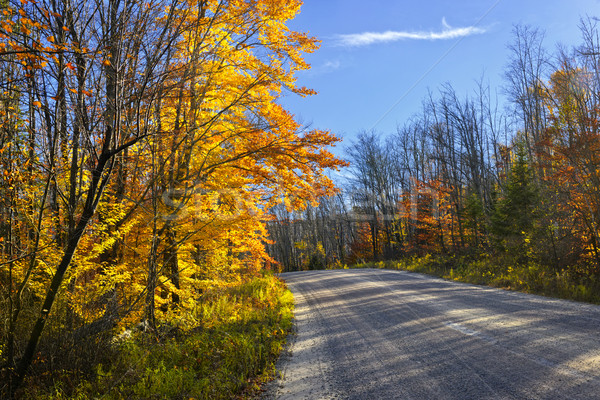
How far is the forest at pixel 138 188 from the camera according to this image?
457 centimetres

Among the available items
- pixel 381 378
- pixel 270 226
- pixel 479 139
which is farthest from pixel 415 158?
pixel 381 378

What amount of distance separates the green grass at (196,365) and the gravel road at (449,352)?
46 cm

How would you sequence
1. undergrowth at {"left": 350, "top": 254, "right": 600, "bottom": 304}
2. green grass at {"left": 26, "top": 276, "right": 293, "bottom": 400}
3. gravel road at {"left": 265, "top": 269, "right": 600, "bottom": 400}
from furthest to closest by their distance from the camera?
undergrowth at {"left": 350, "top": 254, "right": 600, "bottom": 304}
green grass at {"left": 26, "top": 276, "right": 293, "bottom": 400}
gravel road at {"left": 265, "top": 269, "right": 600, "bottom": 400}

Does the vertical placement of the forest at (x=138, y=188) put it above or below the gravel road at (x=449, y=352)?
above

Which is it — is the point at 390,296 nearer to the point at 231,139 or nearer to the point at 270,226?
the point at 231,139

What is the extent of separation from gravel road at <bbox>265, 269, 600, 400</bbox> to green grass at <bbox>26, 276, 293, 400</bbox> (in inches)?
18.2

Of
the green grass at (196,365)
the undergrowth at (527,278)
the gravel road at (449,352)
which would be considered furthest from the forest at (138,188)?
the undergrowth at (527,278)

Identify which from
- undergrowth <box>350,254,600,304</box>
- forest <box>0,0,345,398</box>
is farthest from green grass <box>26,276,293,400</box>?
undergrowth <box>350,254,600,304</box>

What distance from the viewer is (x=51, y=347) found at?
4.90 metres

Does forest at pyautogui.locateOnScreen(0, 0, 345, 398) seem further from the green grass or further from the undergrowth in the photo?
the undergrowth

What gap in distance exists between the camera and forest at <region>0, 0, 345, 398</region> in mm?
4570

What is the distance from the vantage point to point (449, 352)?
5.02 metres

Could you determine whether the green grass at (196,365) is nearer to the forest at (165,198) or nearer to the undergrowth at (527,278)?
the forest at (165,198)

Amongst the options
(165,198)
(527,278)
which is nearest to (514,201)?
(527,278)
